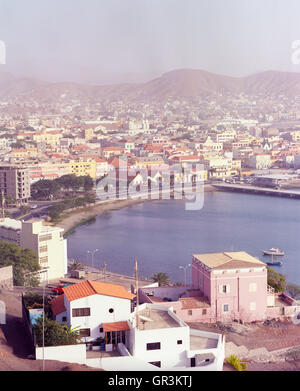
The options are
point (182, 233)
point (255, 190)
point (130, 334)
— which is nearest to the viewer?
point (130, 334)

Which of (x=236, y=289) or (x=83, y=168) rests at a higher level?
(x=83, y=168)

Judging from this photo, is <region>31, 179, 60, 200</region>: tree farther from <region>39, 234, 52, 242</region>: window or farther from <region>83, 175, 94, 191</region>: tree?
<region>39, 234, 52, 242</region>: window

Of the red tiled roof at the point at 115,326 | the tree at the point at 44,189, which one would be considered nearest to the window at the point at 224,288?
the red tiled roof at the point at 115,326

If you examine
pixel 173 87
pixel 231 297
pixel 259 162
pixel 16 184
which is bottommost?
pixel 231 297

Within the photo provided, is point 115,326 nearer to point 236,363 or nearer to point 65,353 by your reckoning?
point 65,353

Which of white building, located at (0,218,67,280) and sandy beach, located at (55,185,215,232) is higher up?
white building, located at (0,218,67,280)

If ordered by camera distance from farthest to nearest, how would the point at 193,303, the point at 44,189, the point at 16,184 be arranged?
1. the point at 44,189
2. the point at 16,184
3. the point at 193,303

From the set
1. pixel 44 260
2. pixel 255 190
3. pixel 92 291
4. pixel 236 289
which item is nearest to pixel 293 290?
pixel 236 289

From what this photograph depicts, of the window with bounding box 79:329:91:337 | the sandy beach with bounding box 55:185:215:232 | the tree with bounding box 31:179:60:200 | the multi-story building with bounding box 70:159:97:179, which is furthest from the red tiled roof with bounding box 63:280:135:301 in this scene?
the multi-story building with bounding box 70:159:97:179
